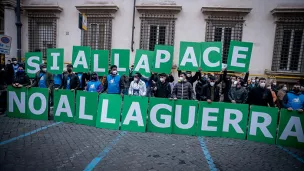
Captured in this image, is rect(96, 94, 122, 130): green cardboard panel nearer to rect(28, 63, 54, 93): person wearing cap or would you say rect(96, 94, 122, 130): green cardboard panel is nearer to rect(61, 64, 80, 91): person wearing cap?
rect(61, 64, 80, 91): person wearing cap

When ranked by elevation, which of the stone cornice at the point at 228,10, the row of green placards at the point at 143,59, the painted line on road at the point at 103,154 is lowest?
the painted line on road at the point at 103,154

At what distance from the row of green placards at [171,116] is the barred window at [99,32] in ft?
22.9

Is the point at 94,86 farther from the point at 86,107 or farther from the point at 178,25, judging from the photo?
the point at 178,25

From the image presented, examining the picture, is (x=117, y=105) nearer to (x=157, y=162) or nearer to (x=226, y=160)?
(x=157, y=162)

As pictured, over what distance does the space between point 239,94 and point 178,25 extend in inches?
250

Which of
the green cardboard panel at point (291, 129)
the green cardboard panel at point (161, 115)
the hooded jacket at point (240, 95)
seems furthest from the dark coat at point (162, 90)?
the green cardboard panel at point (291, 129)

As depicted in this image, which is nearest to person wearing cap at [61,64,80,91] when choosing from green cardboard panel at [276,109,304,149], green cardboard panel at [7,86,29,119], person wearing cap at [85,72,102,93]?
person wearing cap at [85,72,102,93]

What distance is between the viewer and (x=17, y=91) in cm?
633

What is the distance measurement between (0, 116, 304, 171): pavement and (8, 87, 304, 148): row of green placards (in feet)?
0.82

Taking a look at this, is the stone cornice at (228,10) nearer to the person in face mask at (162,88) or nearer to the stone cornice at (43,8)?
the person in face mask at (162,88)

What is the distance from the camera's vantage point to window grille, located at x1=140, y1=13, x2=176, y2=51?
11656 mm

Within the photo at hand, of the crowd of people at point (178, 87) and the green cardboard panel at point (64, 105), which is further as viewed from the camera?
the crowd of people at point (178, 87)

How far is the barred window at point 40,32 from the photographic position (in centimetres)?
1298

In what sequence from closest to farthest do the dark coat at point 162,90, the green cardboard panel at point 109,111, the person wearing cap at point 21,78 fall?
1. the green cardboard panel at point 109,111
2. the dark coat at point 162,90
3. the person wearing cap at point 21,78
